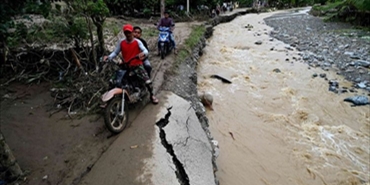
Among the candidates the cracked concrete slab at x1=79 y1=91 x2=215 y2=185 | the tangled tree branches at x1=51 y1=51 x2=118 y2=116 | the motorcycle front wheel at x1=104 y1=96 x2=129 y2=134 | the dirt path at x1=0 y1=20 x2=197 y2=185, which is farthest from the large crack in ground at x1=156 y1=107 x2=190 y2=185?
the tangled tree branches at x1=51 y1=51 x2=118 y2=116

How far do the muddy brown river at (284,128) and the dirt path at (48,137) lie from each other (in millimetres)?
1953

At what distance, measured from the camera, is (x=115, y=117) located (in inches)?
157

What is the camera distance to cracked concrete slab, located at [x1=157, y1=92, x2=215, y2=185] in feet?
10.6

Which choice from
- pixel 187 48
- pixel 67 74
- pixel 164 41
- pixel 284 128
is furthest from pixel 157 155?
pixel 187 48

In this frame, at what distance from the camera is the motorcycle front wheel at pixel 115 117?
3754 mm

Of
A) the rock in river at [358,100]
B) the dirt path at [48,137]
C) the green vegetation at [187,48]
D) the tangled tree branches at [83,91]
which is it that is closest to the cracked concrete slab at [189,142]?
the dirt path at [48,137]

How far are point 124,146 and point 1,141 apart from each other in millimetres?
1481

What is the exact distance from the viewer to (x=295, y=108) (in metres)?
6.53

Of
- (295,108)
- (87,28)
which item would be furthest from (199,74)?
(87,28)

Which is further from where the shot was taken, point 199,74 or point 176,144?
point 199,74

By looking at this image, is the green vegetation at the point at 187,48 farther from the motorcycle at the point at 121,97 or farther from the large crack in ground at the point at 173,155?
the large crack in ground at the point at 173,155

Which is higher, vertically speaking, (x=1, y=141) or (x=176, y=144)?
(x=1, y=141)

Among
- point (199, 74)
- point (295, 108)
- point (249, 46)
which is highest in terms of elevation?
point (249, 46)

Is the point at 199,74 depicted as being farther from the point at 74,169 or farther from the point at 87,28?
the point at 74,169
